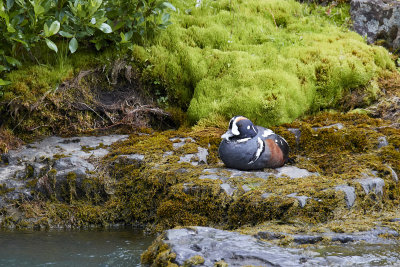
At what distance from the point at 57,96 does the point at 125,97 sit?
1.02m

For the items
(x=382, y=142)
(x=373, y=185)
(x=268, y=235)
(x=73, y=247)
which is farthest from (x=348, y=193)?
(x=73, y=247)

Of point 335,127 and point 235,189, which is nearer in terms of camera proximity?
point 235,189

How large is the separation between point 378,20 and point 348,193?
544 cm

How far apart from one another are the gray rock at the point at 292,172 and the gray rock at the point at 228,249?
5.69ft

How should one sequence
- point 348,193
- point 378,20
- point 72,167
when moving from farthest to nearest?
point 378,20 < point 72,167 < point 348,193

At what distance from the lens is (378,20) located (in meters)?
8.80

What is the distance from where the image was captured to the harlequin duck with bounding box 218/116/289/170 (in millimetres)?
5137

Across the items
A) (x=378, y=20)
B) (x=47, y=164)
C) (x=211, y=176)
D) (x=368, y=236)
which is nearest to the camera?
(x=368, y=236)

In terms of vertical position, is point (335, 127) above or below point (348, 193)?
above

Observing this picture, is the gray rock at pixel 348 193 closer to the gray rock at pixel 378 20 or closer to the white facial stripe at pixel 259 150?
the white facial stripe at pixel 259 150

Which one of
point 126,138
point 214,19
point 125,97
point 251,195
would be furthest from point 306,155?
point 214,19

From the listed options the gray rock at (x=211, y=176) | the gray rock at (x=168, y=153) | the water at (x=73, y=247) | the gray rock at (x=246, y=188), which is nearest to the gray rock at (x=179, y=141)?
the gray rock at (x=168, y=153)

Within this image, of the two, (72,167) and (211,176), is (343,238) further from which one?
(72,167)

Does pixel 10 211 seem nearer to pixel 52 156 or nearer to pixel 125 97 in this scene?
pixel 52 156
